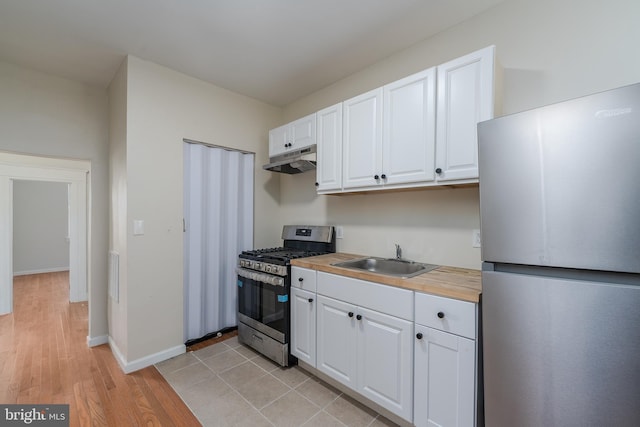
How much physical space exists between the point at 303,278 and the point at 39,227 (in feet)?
23.9

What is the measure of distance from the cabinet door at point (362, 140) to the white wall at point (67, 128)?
8.40 ft

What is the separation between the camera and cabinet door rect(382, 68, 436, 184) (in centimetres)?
173

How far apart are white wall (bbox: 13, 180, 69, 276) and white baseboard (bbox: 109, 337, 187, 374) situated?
5.41 metres

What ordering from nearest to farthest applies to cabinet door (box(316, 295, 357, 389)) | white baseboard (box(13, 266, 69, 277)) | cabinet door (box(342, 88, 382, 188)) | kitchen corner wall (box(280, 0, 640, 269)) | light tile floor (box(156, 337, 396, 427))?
1. kitchen corner wall (box(280, 0, 640, 269))
2. light tile floor (box(156, 337, 396, 427))
3. cabinet door (box(316, 295, 357, 389))
4. cabinet door (box(342, 88, 382, 188))
5. white baseboard (box(13, 266, 69, 277))

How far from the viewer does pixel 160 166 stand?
2.40 metres

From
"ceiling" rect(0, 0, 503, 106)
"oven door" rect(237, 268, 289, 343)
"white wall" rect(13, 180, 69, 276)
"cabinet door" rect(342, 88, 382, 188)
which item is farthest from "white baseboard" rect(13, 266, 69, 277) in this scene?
"cabinet door" rect(342, 88, 382, 188)

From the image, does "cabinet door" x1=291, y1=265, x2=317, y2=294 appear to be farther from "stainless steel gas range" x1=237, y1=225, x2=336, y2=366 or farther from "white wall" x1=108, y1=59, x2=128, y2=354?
"white wall" x1=108, y1=59, x2=128, y2=354

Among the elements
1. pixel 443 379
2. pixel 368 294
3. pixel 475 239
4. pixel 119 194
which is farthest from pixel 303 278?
pixel 119 194

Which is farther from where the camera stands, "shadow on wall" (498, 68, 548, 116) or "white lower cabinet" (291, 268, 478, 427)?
"shadow on wall" (498, 68, 548, 116)

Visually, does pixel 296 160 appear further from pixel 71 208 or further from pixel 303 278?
pixel 71 208

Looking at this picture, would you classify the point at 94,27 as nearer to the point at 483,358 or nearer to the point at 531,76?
the point at 531,76

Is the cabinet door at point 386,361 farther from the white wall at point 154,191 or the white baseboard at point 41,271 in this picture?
the white baseboard at point 41,271

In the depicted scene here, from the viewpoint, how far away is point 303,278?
85.2 inches

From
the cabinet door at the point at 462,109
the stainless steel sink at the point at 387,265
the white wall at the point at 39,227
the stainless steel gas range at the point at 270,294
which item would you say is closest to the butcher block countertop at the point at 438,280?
the stainless steel sink at the point at 387,265
